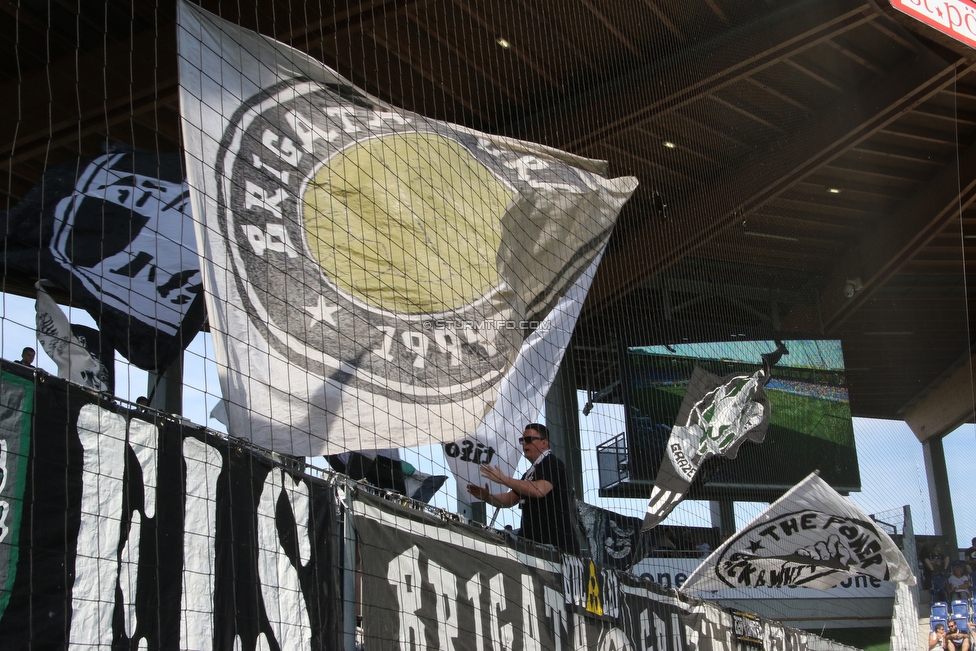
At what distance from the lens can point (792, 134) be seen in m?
10.1

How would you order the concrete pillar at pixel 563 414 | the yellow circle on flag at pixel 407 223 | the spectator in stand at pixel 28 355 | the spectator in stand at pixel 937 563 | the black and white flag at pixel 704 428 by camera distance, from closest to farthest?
the yellow circle on flag at pixel 407 223 < the spectator in stand at pixel 28 355 < the black and white flag at pixel 704 428 < the concrete pillar at pixel 563 414 < the spectator in stand at pixel 937 563

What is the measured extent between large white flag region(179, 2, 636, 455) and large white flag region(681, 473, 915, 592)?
3.77 meters

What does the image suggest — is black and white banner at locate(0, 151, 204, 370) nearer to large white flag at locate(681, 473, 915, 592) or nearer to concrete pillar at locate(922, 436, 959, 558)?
large white flag at locate(681, 473, 915, 592)

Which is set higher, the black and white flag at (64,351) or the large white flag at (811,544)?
the black and white flag at (64,351)

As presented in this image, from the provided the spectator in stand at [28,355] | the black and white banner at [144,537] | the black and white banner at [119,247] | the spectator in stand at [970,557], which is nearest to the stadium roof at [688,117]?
the black and white banner at [119,247]

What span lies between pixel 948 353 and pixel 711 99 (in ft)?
33.0

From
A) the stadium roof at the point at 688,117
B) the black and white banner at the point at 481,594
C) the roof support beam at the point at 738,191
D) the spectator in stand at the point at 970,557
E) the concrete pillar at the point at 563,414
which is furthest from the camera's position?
the spectator in stand at the point at 970,557

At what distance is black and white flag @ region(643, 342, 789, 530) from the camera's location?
297 inches

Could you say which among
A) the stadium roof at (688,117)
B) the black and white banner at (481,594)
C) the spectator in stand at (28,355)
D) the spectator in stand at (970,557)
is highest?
the stadium roof at (688,117)

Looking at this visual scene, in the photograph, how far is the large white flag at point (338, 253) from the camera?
10.8ft

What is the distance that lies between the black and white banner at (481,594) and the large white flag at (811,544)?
76.9 inches

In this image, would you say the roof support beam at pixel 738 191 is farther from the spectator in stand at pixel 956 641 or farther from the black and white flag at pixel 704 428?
the spectator in stand at pixel 956 641

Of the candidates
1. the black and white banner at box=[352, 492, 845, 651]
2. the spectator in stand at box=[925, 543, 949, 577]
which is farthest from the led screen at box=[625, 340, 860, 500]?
the black and white banner at box=[352, 492, 845, 651]

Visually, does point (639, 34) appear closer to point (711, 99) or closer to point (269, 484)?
point (711, 99)
